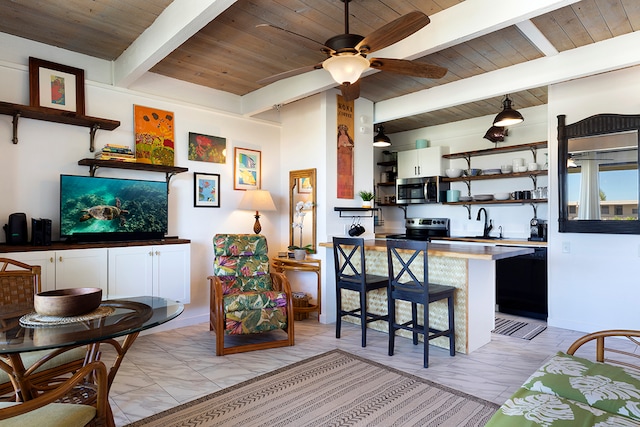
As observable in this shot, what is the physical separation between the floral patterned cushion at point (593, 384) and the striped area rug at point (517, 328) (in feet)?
7.27

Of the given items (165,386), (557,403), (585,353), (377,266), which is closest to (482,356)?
(585,353)

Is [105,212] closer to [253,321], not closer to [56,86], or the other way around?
[56,86]

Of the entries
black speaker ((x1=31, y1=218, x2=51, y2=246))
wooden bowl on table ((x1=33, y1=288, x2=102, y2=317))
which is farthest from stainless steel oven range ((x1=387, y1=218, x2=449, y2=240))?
wooden bowl on table ((x1=33, y1=288, x2=102, y2=317))

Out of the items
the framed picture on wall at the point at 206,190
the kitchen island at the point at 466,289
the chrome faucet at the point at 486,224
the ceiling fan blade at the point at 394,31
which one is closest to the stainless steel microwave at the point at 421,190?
the chrome faucet at the point at 486,224

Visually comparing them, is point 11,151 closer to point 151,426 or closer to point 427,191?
point 151,426

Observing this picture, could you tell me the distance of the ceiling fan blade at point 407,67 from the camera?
262cm

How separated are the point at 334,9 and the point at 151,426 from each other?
2957mm

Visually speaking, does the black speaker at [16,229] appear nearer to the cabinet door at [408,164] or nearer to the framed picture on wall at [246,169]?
the framed picture on wall at [246,169]

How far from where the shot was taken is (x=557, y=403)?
1421 mm

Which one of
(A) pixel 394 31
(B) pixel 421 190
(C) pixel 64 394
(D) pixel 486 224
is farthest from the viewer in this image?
(B) pixel 421 190

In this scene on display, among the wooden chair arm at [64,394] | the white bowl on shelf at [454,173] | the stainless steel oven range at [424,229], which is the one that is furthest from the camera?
the stainless steel oven range at [424,229]

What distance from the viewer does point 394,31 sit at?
221cm

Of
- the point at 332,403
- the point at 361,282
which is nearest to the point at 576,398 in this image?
the point at 332,403

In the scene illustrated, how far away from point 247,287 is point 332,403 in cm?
176
